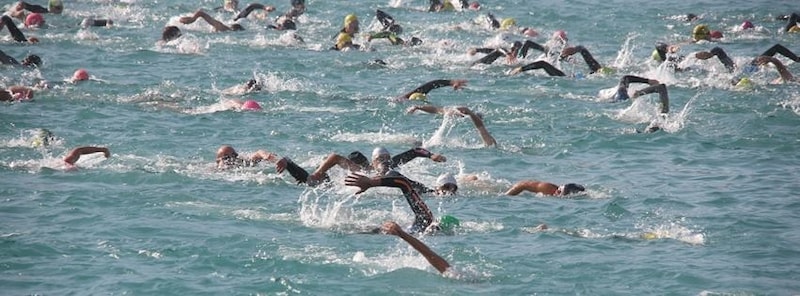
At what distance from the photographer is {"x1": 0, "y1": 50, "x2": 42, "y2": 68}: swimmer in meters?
29.2

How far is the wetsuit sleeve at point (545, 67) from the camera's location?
1102 inches

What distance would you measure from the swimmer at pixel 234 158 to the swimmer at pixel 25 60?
1068 cm

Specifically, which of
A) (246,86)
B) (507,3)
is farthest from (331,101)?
(507,3)

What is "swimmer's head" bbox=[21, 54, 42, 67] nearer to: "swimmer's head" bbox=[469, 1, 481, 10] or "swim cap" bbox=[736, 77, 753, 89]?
"swim cap" bbox=[736, 77, 753, 89]

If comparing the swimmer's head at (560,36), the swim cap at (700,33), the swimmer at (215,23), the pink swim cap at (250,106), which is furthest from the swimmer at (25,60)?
the swim cap at (700,33)

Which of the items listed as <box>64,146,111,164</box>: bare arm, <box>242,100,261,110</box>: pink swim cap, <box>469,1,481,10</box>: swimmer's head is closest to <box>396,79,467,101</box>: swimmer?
<box>242,100,261,110</box>: pink swim cap

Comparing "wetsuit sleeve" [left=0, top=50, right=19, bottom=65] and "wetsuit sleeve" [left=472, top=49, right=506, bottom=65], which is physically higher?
"wetsuit sleeve" [left=0, top=50, right=19, bottom=65]

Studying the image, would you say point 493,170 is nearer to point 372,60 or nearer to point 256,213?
point 256,213

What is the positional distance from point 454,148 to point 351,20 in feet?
46.1

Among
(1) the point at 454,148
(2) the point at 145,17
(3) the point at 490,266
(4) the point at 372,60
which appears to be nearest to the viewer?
(3) the point at 490,266

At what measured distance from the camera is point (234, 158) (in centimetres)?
2039

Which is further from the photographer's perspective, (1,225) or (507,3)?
(507,3)

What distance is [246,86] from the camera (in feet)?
90.3

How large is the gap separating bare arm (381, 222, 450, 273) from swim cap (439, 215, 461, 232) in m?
2.12
